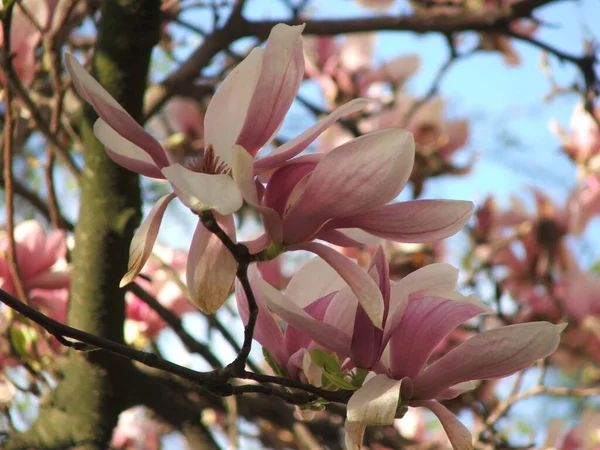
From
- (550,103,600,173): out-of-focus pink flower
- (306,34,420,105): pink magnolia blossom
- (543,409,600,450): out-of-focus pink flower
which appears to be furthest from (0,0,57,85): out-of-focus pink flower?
(550,103,600,173): out-of-focus pink flower

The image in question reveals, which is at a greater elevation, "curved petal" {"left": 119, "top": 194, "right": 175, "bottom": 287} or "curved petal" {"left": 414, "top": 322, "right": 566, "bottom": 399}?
"curved petal" {"left": 119, "top": 194, "right": 175, "bottom": 287}

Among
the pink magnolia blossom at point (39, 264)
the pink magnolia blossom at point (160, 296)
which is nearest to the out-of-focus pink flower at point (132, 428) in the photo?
the pink magnolia blossom at point (160, 296)

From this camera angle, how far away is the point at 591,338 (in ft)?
5.65

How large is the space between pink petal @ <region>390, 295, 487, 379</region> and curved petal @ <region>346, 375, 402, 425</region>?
0.03 metres

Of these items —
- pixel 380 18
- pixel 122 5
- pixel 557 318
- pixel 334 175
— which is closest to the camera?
pixel 334 175

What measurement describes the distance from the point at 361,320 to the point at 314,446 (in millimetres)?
547

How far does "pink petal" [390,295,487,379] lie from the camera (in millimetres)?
510

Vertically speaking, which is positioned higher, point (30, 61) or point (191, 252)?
point (30, 61)

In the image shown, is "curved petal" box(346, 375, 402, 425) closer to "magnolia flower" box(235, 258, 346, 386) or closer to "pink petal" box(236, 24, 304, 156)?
"magnolia flower" box(235, 258, 346, 386)

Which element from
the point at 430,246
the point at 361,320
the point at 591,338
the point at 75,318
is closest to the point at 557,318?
the point at 591,338

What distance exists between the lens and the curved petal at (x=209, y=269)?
500 mm

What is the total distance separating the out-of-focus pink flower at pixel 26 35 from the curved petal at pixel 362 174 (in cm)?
68

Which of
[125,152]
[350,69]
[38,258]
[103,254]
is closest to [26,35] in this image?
[38,258]

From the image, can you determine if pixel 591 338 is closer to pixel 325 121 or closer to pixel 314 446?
pixel 314 446
